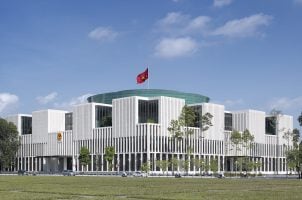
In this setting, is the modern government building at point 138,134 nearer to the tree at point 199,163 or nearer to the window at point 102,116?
the window at point 102,116

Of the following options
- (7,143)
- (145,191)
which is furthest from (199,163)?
(145,191)

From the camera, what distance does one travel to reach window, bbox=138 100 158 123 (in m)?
149

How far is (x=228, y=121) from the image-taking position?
561 feet

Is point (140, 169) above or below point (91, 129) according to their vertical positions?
below

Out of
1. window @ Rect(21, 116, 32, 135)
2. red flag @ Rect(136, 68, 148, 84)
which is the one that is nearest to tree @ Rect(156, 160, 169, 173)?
red flag @ Rect(136, 68, 148, 84)

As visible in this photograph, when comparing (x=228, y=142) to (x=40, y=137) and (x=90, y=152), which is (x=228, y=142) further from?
(x=40, y=137)

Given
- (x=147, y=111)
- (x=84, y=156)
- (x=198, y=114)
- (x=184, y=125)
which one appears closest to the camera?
(x=184, y=125)

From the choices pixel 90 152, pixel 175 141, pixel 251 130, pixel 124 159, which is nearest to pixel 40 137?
pixel 90 152

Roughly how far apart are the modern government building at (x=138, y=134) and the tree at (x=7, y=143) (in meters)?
7.25

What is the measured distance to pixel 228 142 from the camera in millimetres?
164125

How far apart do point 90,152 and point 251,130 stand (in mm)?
48687

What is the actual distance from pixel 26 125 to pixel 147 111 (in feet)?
170

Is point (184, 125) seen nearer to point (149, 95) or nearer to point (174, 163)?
point (174, 163)

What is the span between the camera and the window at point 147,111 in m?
149
